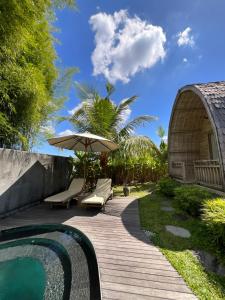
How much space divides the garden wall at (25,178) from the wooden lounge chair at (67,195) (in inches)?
32.4

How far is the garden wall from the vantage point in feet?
17.6

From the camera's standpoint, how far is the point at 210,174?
21.0 ft

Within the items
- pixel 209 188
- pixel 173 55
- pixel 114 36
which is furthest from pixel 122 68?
pixel 209 188

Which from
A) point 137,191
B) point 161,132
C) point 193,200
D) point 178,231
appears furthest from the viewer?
point 161,132

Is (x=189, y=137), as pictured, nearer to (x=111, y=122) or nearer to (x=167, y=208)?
(x=111, y=122)

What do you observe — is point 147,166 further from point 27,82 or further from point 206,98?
point 27,82

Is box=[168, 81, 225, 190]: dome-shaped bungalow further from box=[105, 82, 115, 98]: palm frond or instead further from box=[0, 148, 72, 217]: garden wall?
box=[0, 148, 72, 217]: garden wall

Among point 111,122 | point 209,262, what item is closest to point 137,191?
point 111,122

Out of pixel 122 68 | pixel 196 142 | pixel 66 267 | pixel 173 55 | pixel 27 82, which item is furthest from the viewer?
pixel 122 68

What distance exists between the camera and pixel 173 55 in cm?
1143

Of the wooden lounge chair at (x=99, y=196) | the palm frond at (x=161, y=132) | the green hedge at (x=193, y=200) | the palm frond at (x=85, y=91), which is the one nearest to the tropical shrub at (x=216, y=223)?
the green hedge at (x=193, y=200)

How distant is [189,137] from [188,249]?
7.63 metres

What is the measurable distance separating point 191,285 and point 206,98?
515cm

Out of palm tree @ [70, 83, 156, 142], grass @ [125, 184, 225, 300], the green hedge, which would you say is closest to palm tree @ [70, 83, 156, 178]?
palm tree @ [70, 83, 156, 142]
